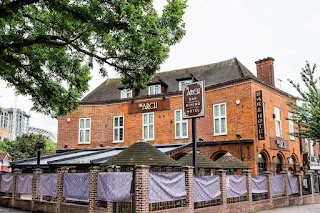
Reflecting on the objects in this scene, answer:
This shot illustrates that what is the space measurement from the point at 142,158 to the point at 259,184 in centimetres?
693

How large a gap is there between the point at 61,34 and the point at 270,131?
633 inches

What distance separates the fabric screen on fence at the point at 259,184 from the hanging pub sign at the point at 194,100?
527 centimetres

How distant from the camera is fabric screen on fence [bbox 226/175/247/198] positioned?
48.4 ft

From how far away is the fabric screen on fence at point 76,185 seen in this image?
1277cm

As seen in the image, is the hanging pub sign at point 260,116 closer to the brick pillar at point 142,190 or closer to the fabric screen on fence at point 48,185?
the brick pillar at point 142,190

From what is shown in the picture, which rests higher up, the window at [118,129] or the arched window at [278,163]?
the window at [118,129]

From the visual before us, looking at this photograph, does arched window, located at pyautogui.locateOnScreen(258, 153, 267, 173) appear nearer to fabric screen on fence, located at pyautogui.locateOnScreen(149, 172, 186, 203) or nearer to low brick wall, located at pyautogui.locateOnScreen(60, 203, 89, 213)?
fabric screen on fence, located at pyautogui.locateOnScreen(149, 172, 186, 203)

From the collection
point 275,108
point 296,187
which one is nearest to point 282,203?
point 296,187

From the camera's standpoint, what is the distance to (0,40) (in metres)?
11.1

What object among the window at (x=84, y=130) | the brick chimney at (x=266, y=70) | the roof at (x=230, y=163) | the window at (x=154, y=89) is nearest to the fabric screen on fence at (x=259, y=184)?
the roof at (x=230, y=163)

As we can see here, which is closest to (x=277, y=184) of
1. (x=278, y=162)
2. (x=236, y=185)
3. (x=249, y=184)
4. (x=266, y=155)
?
(x=249, y=184)

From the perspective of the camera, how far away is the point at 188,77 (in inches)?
1028

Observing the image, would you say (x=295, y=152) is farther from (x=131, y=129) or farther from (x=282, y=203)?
(x=131, y=129)

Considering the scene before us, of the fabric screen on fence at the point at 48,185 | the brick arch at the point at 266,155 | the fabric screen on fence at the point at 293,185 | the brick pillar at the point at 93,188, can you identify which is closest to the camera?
the brick pillar at the point at 93,188
